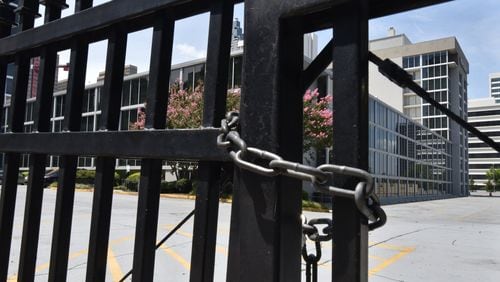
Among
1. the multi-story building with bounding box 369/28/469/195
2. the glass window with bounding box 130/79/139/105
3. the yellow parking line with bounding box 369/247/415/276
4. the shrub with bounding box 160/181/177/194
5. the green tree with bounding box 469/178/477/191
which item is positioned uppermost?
the multi-story building with bounding box 369/28/469/195

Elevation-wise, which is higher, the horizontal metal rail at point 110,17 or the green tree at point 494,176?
the green tree at point 494,176

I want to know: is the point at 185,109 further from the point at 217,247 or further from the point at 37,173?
the point at 37,173

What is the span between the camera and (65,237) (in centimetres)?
171

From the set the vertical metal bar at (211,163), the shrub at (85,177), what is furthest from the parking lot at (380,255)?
the shrub at (85,177)

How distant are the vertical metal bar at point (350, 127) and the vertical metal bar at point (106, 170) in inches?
34.7

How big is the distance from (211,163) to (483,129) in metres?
56.3

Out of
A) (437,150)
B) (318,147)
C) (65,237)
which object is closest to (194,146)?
(65,237)

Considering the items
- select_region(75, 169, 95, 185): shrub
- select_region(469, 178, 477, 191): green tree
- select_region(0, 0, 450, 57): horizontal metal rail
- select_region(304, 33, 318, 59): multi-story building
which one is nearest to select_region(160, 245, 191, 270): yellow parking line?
select_region(304, 33, 318, 59): multi-story building

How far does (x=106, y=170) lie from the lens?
158 cm

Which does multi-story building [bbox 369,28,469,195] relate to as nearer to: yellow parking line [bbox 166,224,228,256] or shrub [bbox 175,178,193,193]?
shrub [bbox 175,178,193,193]

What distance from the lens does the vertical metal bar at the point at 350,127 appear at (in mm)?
943

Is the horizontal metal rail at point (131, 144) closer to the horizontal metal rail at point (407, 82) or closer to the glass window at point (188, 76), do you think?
the horizontal metal rail at point (407, 82)

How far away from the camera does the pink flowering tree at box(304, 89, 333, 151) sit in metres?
17.3

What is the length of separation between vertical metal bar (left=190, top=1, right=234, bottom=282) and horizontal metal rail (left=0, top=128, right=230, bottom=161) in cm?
7
